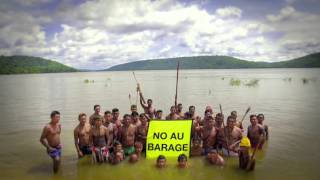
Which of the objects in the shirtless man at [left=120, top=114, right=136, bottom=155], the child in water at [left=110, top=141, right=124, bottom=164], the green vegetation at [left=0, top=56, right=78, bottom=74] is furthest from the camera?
the green vegetation at [left=0, top=56, right=78, bottom=74]

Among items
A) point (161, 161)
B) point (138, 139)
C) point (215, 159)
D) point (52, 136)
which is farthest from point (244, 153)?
point (52, 136)

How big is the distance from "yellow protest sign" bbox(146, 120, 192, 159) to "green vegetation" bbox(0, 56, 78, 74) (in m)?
142

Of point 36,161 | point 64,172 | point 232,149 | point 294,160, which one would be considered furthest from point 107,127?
point 294,160

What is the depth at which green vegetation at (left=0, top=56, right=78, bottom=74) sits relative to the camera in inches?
5758

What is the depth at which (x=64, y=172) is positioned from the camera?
34.1ft

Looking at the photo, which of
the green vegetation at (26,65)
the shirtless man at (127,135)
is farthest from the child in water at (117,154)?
the green vegetation at (26,65)

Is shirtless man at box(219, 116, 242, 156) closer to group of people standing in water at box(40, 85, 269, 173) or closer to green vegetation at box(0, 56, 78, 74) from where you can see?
group of people standing in water at box(40, 85, 269, 173)

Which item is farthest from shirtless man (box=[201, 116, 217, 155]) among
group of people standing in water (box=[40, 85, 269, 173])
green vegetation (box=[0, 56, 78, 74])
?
green vegetation (box=[0, 56, 78, 74])

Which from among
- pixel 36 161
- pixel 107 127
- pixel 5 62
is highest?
pixel 5 62

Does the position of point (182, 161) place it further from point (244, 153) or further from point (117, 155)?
point (117, 155)

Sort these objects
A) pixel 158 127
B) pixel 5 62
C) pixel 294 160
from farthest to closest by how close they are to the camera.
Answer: pixel 5 62 < pixel 294 160 < pixel 158 127

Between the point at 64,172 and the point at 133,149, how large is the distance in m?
Result: 2.14

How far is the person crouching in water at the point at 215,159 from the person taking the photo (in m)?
10.5

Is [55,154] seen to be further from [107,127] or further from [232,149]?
[232,149]
